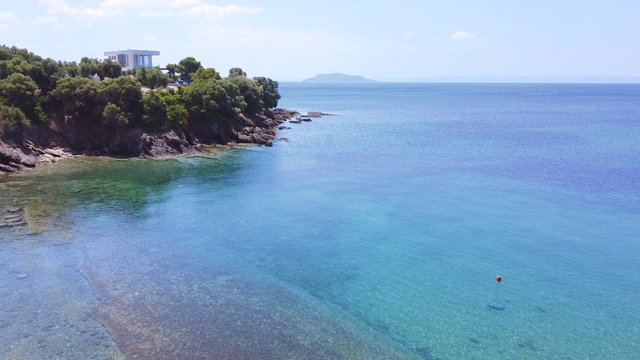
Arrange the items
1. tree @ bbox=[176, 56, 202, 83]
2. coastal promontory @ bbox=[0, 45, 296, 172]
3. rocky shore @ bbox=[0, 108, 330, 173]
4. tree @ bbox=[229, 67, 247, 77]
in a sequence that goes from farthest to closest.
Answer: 1. tree @ bbox=[176, 56, 202, 83]
2. tree @ bbox=[229, 67, 247, 77]
3. coastal promontory @ bbox=[0, 45, 296, 172]
4. rocky shore @ bbox=[0, 108, 330, 173]

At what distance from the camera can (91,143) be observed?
7406cm

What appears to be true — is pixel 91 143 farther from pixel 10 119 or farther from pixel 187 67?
pixel 187 67

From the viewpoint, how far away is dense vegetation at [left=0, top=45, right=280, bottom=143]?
68562 mm

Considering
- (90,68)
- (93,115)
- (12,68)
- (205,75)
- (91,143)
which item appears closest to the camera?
(12,68)

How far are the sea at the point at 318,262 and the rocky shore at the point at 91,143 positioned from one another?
3.31 metres

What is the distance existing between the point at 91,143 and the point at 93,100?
269 inches

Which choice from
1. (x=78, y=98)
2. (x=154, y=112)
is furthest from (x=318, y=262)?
(x=78, y=98)

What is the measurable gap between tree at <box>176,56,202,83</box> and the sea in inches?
2514

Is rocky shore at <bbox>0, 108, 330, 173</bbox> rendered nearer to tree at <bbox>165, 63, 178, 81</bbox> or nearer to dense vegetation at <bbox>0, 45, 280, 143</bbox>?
dense vegetation at <bbox>0, 45, 280, 143</bbox>

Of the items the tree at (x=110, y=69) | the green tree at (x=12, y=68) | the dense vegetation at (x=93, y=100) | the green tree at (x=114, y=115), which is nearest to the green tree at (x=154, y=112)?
the dense vegetation at (x=93, y=100)

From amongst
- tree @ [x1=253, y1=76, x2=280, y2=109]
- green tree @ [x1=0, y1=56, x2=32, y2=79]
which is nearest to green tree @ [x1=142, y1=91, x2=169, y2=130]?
green tree @ [x1=0, y1=56, x2=32, y2=79]

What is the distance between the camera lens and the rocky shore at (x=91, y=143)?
209ft

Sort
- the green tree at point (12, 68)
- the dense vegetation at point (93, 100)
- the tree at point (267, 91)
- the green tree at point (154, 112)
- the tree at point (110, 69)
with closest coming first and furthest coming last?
the dense vegetation at point (93, 100) → the green tree at point (12, 68) → the green tree at point (154, 112) → the tree at point (110, 69) → the tree at point (267, 91)

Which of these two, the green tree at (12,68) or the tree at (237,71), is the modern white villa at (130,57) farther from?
the green tree at (12,68)
